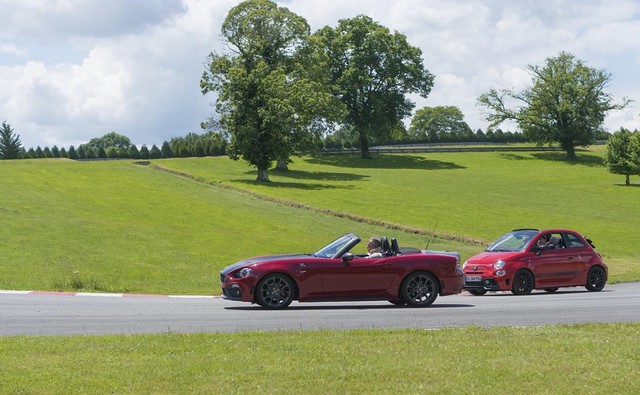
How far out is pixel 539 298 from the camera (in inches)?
748

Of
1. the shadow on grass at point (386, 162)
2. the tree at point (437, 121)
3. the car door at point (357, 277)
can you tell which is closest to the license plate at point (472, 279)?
the car door at point (357, 277)

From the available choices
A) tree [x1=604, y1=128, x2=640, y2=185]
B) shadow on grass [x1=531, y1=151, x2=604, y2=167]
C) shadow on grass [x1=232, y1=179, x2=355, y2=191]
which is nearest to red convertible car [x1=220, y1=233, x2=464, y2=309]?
shadow on grass [x1=232, y1=179, x2=355, y2=191]

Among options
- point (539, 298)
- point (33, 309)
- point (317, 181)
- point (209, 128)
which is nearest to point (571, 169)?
point (317, 181)

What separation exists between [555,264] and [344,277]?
790 centimetres

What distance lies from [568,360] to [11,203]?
41618 mm

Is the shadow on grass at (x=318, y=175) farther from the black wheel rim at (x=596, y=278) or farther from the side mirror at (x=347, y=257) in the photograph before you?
the side mirror at (x=347, y=257)

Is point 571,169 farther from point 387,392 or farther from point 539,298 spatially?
point 387,392

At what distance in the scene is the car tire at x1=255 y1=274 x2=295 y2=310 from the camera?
15602mm

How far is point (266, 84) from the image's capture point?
69.4 meters

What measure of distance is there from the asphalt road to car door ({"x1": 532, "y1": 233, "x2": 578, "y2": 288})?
293cm

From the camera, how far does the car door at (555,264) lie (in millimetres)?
21359

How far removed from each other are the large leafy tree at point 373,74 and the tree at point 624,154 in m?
24.8

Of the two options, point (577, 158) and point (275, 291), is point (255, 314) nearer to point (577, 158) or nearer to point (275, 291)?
point (275, 291)

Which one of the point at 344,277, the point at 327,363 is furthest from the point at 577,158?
the point at 327,363
